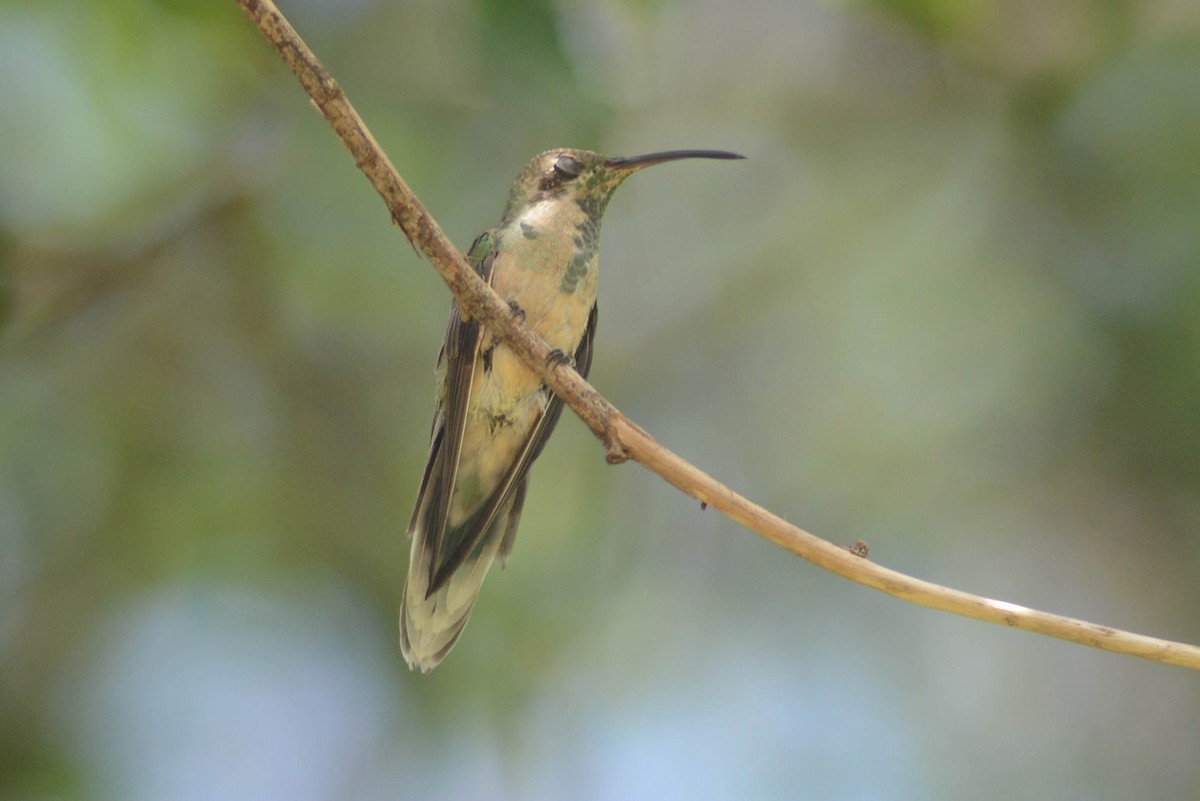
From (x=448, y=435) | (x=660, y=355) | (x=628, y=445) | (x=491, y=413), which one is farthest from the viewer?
(x=660, y=355)

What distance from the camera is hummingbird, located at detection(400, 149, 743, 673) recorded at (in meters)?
3.33

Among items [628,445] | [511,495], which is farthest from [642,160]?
[628,445]

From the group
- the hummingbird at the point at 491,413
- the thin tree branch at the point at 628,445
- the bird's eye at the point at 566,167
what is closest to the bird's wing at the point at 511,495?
the hummingbird at the point at 491,413

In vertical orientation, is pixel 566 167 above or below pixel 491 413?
above

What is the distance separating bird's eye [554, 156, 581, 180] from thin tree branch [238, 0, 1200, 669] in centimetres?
127

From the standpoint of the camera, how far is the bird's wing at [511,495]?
3.48 meters

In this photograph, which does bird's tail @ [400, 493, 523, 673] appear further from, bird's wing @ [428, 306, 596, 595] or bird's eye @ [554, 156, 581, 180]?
bird's eye @ [554, 156, 581, 180]

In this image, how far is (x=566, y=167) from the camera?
3.83 meters

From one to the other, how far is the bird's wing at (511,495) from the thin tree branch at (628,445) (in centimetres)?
91

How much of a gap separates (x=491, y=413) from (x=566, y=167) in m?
0.91

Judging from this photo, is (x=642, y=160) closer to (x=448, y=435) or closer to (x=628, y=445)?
(x=448, y=435)

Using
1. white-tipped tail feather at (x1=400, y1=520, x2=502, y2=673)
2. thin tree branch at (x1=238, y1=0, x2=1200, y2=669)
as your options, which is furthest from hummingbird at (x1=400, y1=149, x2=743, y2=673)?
thin tree branch at (x1=238, y1=0, x2=1200, y2=669)

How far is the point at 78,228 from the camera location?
506cm

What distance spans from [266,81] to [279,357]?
1.45 meters
